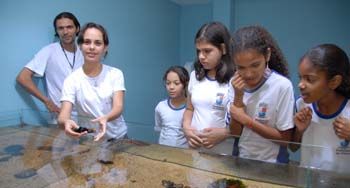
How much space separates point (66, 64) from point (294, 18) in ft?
10.2

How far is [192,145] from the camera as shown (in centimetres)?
175

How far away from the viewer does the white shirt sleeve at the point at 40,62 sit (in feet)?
8.63

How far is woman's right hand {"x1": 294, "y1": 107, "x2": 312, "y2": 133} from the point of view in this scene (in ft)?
4.70

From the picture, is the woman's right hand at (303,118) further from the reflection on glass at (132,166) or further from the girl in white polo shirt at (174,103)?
the girl in white polo shirt at (174,103)

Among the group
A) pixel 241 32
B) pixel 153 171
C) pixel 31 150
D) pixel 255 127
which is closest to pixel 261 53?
pixel 241 32

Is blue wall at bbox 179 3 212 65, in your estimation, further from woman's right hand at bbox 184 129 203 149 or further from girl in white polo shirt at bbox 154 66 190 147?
woman's right hand at bbox 184 129 203 149

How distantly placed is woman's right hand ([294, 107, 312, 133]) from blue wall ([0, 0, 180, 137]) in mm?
1401

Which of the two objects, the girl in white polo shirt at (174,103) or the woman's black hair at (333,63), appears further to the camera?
the girl in white polo shirt at (174,103)

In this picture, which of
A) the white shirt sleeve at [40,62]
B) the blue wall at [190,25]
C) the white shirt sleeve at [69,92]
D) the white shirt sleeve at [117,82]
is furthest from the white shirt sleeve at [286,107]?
the blue wall at [190,25]

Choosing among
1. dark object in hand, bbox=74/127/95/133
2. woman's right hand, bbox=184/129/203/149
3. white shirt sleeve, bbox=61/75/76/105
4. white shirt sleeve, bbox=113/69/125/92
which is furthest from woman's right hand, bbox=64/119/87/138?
woman's right hand, bbox=184/129/203/149

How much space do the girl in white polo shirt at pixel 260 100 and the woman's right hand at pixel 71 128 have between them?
93 cm

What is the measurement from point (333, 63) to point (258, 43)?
348 millimetres

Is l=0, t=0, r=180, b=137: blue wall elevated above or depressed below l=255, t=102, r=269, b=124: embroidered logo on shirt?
above

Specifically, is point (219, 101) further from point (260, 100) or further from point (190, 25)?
point (190, 25)
